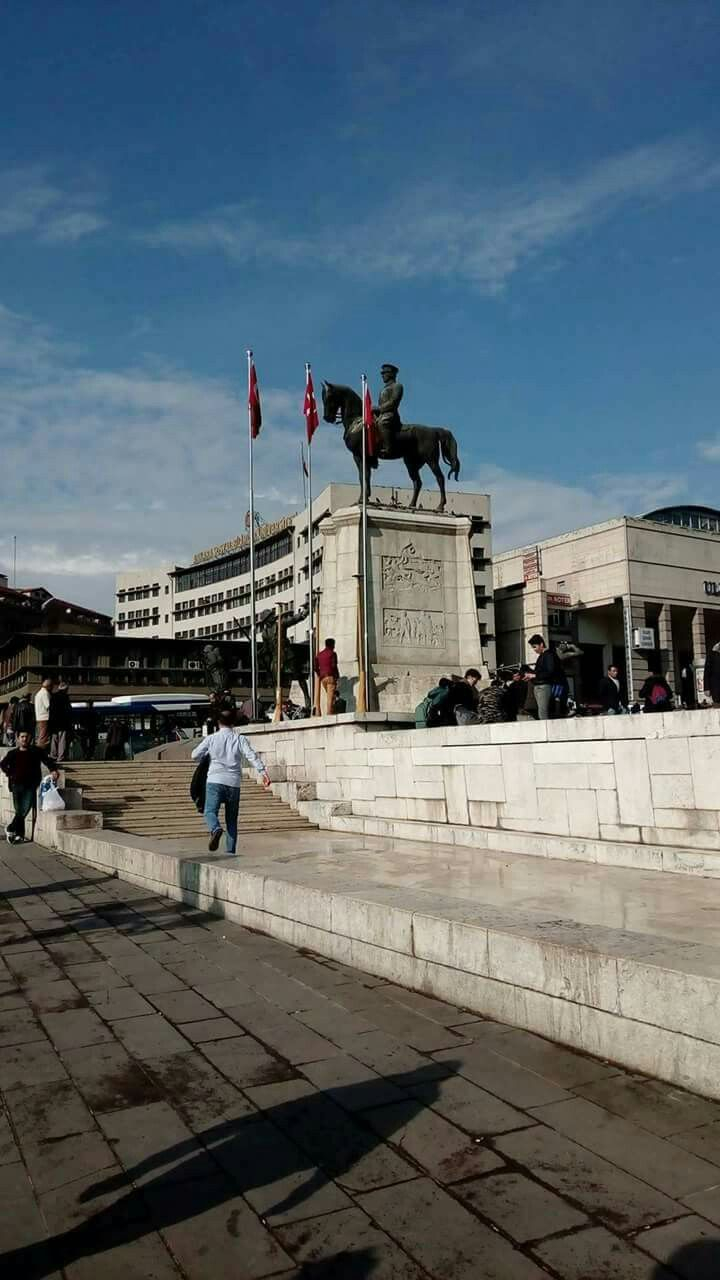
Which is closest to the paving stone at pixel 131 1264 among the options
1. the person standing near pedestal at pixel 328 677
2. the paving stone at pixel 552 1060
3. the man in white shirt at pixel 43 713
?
the paving stone at pixel 552 1060

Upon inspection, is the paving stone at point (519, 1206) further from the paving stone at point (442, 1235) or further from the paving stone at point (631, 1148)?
the paving stone at point (631, 1148)

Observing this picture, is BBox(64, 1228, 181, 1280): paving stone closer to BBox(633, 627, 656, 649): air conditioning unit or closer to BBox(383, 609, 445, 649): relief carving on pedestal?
BBox(383, 609, 445, 649): relief carving on pedestal

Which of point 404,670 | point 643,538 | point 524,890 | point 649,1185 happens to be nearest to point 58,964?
point 524,890

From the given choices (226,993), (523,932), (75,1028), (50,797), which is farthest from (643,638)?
(75,1028)

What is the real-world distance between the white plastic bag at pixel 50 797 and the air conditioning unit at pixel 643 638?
41.3 metres

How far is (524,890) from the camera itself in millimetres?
6852

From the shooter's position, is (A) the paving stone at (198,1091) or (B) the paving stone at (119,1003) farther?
(B) the paving stone at (119,1003)

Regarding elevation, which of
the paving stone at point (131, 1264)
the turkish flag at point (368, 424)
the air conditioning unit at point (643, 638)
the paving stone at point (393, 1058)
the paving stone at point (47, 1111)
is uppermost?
the turkish flag at point (368, 424)

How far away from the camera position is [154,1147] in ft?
10.0

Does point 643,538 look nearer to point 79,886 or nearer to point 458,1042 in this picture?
point 79,886

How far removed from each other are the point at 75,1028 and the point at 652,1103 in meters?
2.57

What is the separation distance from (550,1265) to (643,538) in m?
A: 52.7

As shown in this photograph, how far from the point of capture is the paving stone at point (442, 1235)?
2.31m

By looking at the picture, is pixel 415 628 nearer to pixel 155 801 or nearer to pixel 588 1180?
pixel 155 801
